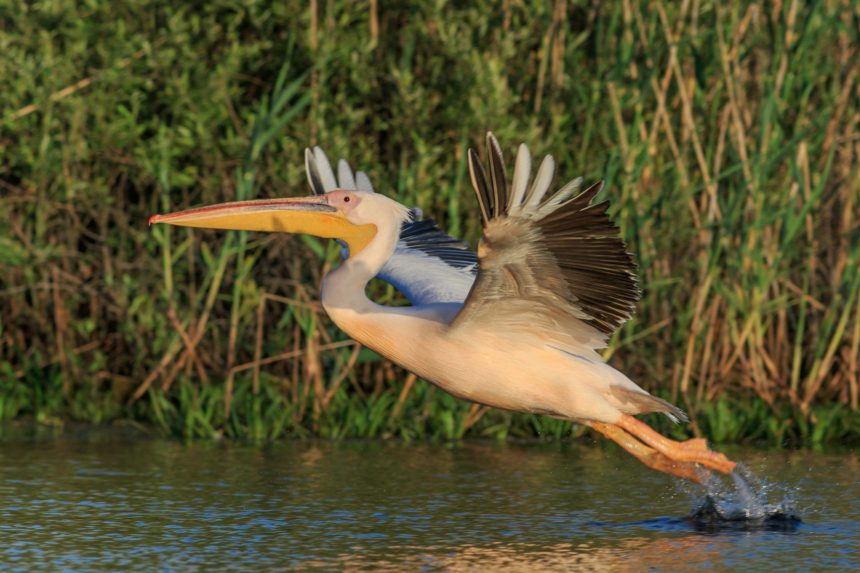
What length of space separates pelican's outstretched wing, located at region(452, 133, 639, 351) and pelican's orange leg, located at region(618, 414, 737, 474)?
0.33 metres

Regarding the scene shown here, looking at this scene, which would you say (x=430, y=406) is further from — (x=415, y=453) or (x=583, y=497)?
(x=583, y=497)

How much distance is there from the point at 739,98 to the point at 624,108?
59cm

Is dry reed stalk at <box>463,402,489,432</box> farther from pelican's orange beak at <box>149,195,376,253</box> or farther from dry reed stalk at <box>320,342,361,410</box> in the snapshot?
pelican's orange beak at <box>149,195,376,253</box>

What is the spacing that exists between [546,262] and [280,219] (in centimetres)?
121

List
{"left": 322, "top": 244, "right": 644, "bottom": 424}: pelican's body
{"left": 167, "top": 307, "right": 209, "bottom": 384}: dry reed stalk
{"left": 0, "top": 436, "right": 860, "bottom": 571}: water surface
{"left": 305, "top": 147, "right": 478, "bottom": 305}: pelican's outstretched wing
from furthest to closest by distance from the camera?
{"left": 167, "top": 307, "right": 209, "bottom": 384}: dry reed stalk → {"left": 305, "top": 147, "right": 478, "bottom": 305}: pelican's outstretched wing → {"left": 322, "top": 244, "right": 644, "bottom": 424}: pelican's body → {"left": 0, "top": 436, "right": 860, "bottom": 571}: water surface

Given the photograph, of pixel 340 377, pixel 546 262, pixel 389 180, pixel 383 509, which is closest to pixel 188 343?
pixel 340 377

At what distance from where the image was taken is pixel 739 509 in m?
6.02

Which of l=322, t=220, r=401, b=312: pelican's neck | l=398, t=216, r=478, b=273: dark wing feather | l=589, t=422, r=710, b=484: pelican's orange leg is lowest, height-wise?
l=589, t=422, r=710, b=484: pelican's orange leg

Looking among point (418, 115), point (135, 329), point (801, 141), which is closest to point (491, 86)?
point (418, 115)

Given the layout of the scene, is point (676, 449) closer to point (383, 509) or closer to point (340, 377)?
point (383, 509)

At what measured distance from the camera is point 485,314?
569 centimetres

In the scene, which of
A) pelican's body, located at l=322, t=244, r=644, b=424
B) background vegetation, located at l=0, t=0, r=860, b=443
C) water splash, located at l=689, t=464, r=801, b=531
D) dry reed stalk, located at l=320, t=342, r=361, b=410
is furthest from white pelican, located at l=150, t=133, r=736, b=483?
background vegetation, located at l=0, t=0, r=860, b=443

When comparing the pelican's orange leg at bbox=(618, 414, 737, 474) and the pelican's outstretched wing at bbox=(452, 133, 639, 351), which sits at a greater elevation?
the pelican's outstretched wing at bbox=(452, 133, 639, 351)

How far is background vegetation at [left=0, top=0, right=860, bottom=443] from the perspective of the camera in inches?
306
